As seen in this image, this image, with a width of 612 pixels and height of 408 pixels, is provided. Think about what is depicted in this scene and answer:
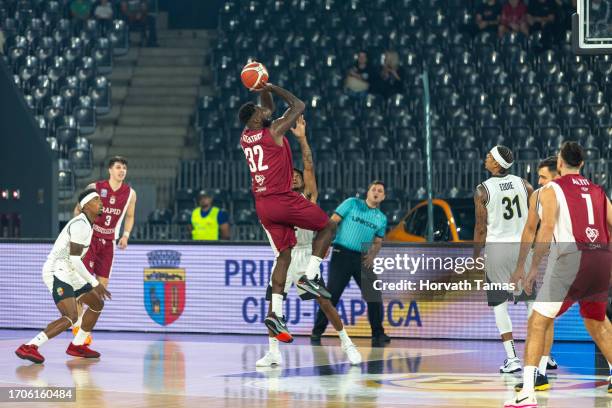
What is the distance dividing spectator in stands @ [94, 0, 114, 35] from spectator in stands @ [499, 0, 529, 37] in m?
8.72

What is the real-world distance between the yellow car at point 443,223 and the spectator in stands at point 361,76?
640 cm

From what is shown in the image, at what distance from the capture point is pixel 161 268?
773 inches

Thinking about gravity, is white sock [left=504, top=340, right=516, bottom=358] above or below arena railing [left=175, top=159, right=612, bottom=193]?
below

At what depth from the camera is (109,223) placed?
17.0 meters

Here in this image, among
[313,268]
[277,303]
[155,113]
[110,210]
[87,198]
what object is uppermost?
[155,113]

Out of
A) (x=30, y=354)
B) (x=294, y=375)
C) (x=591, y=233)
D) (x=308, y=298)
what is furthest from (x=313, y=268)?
(x=591, y=233)

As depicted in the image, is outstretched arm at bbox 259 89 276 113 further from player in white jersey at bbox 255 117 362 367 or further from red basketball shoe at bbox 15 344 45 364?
red basketball shoe at bbox 15 344 45 364

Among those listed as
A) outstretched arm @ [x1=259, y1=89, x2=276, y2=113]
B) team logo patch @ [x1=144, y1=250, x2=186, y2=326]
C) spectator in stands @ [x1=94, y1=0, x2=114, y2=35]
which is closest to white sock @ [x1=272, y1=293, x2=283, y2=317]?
outstretched arm @ [x1=259, y1=89, x2=276, y2=113]

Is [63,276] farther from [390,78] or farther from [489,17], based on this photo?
[489,17]

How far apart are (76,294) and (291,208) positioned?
2.88 meters

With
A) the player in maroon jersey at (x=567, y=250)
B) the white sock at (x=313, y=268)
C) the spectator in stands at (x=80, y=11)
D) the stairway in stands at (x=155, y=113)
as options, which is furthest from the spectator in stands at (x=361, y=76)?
the player in maroon jersey at (x=567, y=250)

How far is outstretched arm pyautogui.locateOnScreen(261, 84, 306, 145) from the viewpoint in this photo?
13562mm

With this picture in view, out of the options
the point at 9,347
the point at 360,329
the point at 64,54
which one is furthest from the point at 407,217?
the point at 64,54

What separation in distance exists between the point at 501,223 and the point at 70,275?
4.67 m
